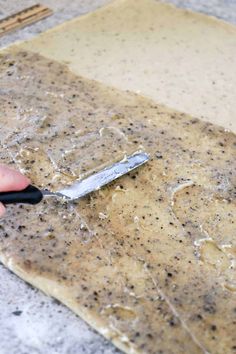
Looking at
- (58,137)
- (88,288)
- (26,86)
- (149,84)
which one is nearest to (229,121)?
(149,84)

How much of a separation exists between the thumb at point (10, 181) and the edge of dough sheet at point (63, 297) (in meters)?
0.22

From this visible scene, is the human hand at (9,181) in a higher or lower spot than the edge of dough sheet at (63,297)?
higher

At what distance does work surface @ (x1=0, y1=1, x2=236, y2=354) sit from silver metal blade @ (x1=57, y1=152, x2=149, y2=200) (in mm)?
264

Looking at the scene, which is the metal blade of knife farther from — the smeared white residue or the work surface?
the work surface

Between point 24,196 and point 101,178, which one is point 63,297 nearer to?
point 24,196

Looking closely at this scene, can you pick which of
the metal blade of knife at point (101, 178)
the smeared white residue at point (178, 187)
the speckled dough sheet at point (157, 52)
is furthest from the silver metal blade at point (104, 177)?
the speckled dough sheet at point (157, 52)

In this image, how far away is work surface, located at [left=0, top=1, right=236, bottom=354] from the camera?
1.22m

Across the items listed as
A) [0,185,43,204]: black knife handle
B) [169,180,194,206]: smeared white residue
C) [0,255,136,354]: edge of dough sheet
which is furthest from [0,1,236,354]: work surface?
[169,180,194,206]: smeared white residue

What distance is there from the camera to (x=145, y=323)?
121 centimetres

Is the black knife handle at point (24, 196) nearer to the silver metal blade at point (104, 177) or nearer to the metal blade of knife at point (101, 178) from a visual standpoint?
the metal blade of knife at point (101, 178)

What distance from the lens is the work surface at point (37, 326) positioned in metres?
1.22

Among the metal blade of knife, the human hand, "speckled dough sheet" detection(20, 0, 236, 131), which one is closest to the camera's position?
the human hand

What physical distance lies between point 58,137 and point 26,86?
1.09 ft

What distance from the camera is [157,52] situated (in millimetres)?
2234
